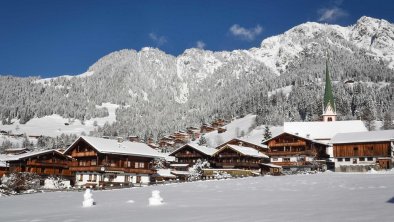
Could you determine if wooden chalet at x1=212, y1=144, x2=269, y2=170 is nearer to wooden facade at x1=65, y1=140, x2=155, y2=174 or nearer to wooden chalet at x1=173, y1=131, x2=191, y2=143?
wooden facade at x1=65, y1=140, x2=155, y2=174

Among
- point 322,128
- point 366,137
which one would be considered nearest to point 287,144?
point 366,137

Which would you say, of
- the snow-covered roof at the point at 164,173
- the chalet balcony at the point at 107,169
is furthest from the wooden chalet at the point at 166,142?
the chalet balcony at the point at 107,169

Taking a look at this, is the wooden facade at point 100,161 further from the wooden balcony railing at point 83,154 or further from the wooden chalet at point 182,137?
the wooden chalet at point 182,137

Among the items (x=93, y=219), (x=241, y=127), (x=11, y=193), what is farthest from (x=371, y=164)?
(x=241, y=127)

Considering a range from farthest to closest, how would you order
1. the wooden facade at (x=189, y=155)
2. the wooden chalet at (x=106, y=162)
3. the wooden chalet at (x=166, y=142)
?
the wooden chalet at (x=166, y=142) → the wooden facade at (x=189, y=155) → the wooden chalet at (x=106, y=162)

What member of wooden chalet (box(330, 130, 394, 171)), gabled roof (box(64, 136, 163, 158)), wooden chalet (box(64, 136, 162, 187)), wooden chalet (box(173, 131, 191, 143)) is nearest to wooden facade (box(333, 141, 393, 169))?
wooden chalet (box(330, 130, 394, 171))

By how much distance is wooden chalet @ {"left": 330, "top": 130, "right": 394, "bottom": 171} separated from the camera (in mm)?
68875

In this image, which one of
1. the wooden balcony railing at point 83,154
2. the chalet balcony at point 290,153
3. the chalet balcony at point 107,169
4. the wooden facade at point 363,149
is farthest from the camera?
the chalet balcony at point 290,153

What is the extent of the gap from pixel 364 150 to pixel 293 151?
15.6 m

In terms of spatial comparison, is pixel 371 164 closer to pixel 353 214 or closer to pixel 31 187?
pixel 31 187

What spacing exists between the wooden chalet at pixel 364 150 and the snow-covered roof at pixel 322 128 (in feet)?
78.9

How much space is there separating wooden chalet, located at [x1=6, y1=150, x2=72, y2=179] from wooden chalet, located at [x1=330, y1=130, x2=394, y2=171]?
48.4 m

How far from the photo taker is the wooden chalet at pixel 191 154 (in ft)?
284

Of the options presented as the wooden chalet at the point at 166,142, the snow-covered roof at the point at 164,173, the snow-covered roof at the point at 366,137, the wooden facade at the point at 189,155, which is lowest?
the snow-covered roof at the point at 164,173
